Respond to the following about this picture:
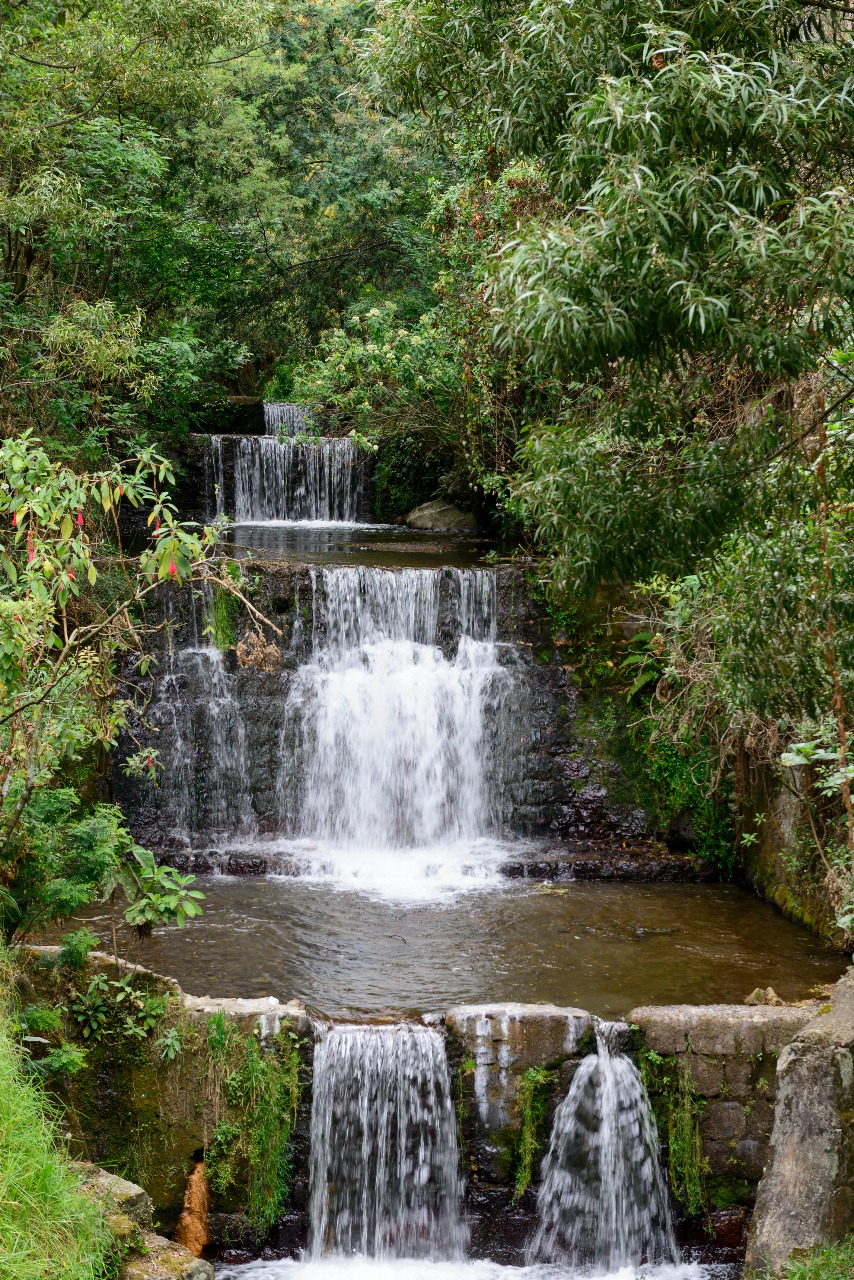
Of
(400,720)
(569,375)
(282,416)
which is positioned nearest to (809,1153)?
(569,375)

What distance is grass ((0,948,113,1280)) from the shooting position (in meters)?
4.34

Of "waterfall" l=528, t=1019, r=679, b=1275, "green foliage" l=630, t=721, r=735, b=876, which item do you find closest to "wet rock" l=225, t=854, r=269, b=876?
"green foliage" l=630, t=721, r=735, b=876

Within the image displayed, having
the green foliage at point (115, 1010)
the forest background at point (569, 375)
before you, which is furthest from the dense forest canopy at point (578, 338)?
the green foliage at point (115, 1010)

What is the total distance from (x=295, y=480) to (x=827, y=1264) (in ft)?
45.8

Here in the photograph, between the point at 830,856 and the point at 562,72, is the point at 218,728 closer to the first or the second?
the point at 830,856

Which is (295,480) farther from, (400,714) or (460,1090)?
(460,1090)

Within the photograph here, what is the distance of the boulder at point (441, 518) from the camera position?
1711 centimetres

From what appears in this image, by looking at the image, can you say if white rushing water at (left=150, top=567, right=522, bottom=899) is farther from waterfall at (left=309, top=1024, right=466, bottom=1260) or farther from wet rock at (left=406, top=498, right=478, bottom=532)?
wet rock at (left=406, top=498, right=478, bottom=532)

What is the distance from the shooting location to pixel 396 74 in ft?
20.1

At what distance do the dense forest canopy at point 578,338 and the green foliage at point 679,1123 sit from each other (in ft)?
4.76

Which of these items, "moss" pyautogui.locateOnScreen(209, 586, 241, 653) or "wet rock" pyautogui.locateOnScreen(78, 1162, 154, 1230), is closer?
"wet rock" pyautogui.locateOnScreen(78, 1162, 154, 1230)

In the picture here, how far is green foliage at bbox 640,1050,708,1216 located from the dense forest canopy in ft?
4.76

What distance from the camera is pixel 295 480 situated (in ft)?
58.2

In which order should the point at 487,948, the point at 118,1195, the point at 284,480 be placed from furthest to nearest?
the point at 284,480 < the point at 487,948 < the point at 118,1195
